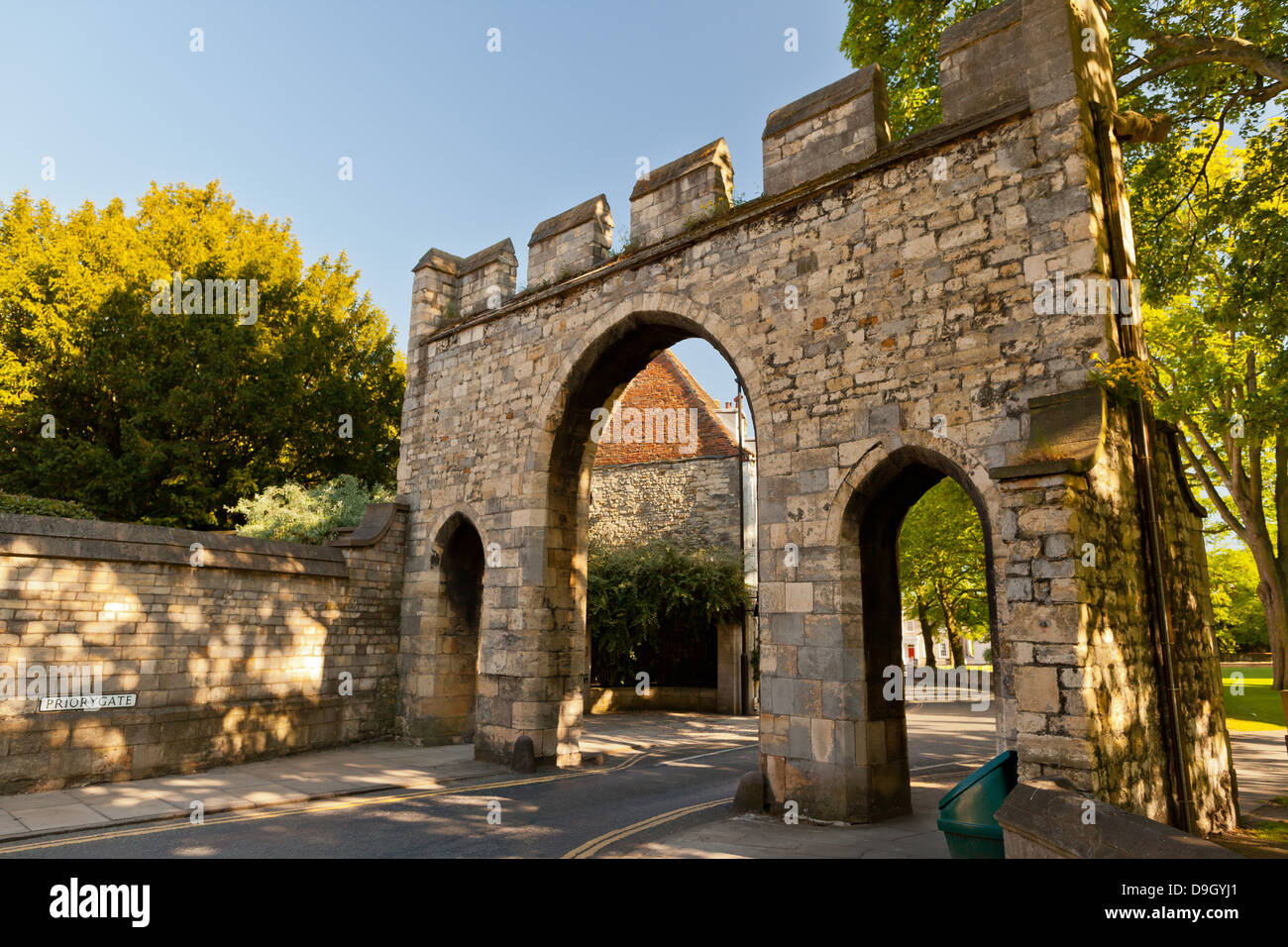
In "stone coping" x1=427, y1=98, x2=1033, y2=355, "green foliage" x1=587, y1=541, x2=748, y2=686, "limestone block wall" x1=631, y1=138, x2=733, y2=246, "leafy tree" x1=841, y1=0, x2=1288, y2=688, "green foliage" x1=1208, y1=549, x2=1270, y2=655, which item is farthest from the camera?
"green foliage" x1=1208, y1=549, x2=1270, y2=655

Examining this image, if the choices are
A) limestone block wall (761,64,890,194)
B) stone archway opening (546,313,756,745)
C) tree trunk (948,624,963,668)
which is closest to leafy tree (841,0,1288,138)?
limestone block wall (761,64,890,194)

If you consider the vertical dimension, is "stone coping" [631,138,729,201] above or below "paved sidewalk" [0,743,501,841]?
above

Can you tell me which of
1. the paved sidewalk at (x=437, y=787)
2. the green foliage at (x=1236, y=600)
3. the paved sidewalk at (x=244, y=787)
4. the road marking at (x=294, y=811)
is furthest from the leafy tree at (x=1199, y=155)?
the green foliage at (x=1236, y=600)

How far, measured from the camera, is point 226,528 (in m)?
18.6

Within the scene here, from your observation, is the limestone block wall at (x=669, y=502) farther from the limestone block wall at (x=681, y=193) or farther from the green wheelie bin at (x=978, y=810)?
the green wheelie bin at (x=978, y=810)

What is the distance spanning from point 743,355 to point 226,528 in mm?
15228

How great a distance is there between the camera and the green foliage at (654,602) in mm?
19109

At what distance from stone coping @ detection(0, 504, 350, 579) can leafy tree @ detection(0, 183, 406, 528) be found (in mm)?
7289

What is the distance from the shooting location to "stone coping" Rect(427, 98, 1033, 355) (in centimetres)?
732

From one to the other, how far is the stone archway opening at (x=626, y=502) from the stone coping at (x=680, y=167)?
1.91m

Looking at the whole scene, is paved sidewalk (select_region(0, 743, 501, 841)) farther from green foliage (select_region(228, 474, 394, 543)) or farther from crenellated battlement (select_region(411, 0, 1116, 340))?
crenellated battlement (select_region(411, 0, 1116, 340))

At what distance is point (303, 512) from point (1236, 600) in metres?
36.7
